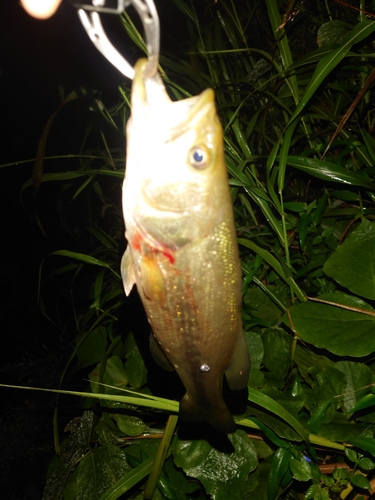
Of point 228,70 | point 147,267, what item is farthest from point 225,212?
point 228,70

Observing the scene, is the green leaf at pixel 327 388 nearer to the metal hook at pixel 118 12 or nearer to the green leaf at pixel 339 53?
the green leaf at pixel 339 53

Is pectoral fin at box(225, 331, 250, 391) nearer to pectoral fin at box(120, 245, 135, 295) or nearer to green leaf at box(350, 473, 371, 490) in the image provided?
pectoral fin at box(120, 245, 135, 295)

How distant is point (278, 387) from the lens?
68.3 inches

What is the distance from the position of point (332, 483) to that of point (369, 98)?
6.45 ft

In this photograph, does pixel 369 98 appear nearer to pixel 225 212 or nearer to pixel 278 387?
pixel 278 387

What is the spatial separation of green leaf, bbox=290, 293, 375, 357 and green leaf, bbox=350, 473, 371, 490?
508mm

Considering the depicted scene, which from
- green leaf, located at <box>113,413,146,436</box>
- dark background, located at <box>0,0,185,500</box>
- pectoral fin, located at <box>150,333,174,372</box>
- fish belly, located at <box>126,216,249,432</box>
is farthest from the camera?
dark background, located at <box>0,0,185,500</box>

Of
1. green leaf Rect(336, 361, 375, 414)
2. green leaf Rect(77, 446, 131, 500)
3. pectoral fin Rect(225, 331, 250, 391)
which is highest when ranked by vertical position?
pectoral fin Rect(225, 331, 250, 391)

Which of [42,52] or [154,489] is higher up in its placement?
[42,52]

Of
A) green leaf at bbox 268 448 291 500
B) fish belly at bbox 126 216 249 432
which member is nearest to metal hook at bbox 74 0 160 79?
fish belly at bbox 126 216 249 432

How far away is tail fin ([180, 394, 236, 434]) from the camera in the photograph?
98 cm

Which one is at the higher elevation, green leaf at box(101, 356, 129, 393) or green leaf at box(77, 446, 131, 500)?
green leaf at box(101, 356, 129, 393)

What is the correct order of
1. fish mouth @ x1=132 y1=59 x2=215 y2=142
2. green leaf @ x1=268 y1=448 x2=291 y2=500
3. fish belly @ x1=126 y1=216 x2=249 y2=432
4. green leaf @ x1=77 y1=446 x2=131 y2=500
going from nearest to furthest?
fish mouth @ x1=132 y1=59 x2=215 y2=142, fish belly @ x1=126 y1=216 x2=249 y2=432, green leaf @ x1=268 y1=448 x2=291 y2=500, green leaf @ x1=77 y1=446 x2=131 y2=500

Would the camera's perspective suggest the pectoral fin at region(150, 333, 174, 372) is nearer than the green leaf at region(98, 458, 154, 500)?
Yes
